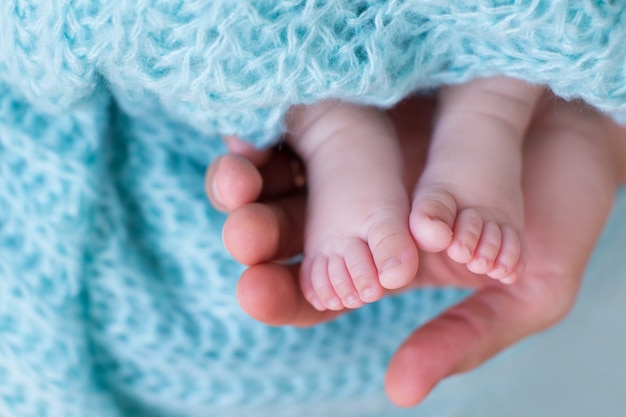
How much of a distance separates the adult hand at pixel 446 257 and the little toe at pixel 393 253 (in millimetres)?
134

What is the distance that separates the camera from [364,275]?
58 centimetres

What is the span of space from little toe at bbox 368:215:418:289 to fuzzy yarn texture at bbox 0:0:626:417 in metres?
0.13

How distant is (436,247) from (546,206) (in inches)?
10.7

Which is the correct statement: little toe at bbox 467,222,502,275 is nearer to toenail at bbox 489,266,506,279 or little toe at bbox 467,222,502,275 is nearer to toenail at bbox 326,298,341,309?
toenail at bbox 489,266,506,279

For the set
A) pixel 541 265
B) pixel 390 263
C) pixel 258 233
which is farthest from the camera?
pixel 541 265

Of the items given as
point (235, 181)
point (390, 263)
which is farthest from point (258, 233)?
point (390, 263)

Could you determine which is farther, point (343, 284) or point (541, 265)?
point (541, 265)

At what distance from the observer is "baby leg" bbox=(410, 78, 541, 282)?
0.58 metres

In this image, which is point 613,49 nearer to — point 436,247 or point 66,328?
point 436,247

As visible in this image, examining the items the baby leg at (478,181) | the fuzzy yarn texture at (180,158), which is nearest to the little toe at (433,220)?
the baby leg at (478,181)

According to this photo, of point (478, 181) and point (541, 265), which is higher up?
point (478, 181)

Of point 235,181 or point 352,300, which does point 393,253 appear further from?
point 235,181

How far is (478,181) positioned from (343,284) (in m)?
0.16

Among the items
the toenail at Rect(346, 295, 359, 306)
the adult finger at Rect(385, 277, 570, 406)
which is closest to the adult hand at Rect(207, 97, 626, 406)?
the adult finger at Rect(385, 277, 570, 406)
